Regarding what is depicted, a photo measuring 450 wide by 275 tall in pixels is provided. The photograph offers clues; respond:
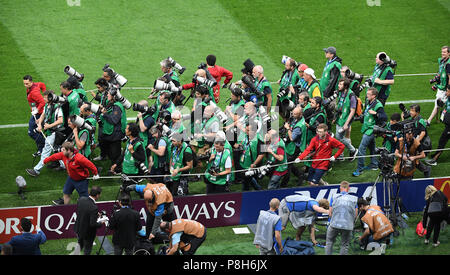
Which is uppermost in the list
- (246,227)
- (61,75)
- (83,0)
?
(83,0)

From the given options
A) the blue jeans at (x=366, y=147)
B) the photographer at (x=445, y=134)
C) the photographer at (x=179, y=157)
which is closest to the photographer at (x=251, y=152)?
the photographer at (x=179, y=157)

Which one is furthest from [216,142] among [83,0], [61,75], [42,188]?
[83,0]

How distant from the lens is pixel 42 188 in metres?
15.6

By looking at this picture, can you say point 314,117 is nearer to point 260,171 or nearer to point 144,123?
point 260,171

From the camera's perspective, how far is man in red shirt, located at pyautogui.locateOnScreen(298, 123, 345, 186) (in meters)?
14.9

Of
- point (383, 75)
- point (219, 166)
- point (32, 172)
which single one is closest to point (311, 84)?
point (383, 75)

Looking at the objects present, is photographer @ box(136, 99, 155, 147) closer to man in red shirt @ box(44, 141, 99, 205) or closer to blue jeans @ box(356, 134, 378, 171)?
man in red shirt @ box(44, 141, 99, 205)

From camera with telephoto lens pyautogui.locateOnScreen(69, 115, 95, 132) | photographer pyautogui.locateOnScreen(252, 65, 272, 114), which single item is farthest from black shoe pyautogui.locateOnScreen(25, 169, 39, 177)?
photographer pyautogui.locateOnScreen(252, 65, 272, 114)

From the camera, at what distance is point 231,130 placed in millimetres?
15891

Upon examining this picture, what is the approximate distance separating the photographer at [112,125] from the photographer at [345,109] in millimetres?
4557

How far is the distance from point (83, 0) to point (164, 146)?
10.1 meters

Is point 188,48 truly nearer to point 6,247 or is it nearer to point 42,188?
point 42,188

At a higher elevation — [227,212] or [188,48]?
[188,48]

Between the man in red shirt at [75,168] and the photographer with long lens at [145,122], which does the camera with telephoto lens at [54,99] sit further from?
the man in red shirt at [75,168]
